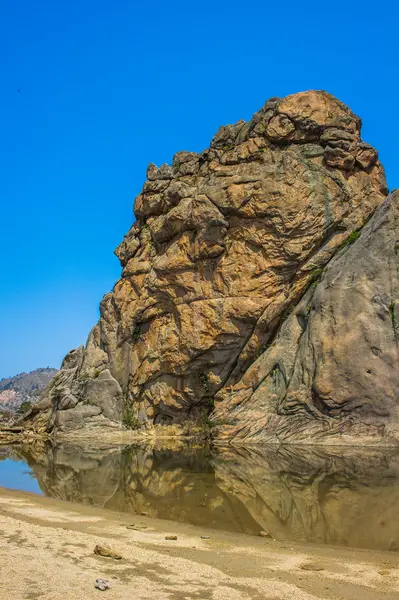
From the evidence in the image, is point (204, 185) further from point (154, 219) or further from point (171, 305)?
point (171, 305)

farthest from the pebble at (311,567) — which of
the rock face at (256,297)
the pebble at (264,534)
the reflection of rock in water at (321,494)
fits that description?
the rock face at (256,297)

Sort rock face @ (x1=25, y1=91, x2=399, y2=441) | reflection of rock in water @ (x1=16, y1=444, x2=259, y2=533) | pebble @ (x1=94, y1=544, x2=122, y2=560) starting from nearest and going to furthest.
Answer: pebble @ (x1=94, y1=544, x2=122, y2=560)
reflection of rock in water @ (x1=16, y1=444, x2=259, y2=533)
rock face @ (x1=25, y1=91, x2=399, y2=441)

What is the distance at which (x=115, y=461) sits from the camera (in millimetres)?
22984

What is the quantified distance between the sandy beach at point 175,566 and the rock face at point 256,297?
19.1m

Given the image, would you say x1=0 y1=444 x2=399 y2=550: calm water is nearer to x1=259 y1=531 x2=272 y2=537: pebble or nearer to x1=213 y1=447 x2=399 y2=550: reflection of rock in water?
x1=213 y1=447 x2=399 y2=550: reflection of rock in water

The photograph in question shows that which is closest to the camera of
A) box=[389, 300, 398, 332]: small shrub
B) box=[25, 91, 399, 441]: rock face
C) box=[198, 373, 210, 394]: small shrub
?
box=[389, 300, 398, 332]: small shrub

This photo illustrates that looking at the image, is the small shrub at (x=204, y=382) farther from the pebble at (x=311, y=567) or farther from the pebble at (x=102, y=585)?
the pebble at (x=102, y=585)

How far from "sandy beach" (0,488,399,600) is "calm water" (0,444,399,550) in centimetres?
134

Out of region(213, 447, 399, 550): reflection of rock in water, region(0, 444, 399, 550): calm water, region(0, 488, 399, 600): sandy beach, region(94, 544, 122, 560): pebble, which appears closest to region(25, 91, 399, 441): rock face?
region(0, 444, 399, 550): calm water

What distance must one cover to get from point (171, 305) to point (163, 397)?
18.8 feet

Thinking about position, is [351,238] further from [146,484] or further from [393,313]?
[146,484]

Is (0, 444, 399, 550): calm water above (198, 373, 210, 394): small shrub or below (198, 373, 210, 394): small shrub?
below

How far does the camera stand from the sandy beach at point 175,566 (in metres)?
6.47

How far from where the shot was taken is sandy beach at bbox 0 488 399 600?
647 centimetres
